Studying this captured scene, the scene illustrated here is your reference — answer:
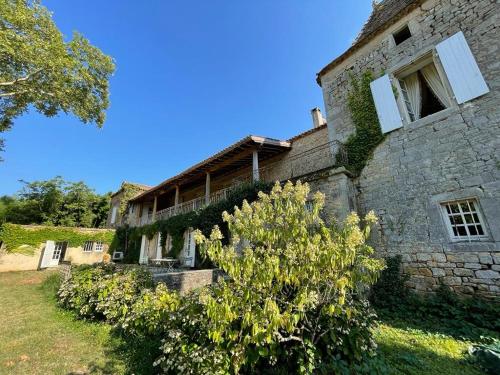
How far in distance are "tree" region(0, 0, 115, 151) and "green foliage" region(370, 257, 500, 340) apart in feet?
46.8

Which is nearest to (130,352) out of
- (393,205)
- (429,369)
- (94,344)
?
(94,344)

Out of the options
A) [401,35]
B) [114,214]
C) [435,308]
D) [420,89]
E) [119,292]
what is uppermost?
[401,35]

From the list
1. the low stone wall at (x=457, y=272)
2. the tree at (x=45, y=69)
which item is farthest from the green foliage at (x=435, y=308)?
the tree at (x=45, y=69)

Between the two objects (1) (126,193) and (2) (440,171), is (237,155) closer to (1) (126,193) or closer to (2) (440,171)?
(2) (440,171)

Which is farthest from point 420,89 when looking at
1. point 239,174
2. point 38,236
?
point 38,236

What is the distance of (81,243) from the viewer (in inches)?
762

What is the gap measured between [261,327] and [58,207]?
30313mm

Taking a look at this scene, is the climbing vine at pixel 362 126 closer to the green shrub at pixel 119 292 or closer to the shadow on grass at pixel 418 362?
the shadow on grass at pixel 418 362

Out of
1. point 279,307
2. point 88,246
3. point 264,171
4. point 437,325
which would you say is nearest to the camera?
point 279,307

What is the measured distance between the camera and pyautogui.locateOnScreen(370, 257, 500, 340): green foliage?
4.99 metres

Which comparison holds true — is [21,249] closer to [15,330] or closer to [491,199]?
[15,330]

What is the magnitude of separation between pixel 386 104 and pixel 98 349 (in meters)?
10.0

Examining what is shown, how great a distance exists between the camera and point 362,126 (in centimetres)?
830

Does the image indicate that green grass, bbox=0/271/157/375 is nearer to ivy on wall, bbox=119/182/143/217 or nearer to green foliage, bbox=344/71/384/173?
green foliage, bbox=344/71/384/173
